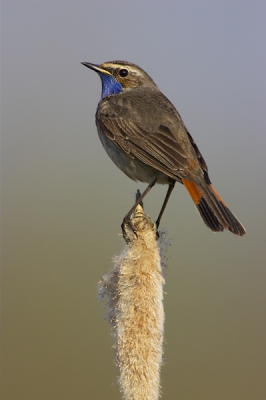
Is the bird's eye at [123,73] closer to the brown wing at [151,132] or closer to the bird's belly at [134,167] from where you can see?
the brown wing at [151,132]

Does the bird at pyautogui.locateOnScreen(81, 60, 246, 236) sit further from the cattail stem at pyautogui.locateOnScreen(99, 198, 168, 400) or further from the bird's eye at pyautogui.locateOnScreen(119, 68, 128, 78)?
the cattail stem at pyautogui.locateOnScreen(99, 198, 168, 400)

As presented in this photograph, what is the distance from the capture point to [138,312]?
96.4 inches

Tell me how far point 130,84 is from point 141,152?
3.91ft

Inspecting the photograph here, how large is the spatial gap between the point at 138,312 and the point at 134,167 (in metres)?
1.88

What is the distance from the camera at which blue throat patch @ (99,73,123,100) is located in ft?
16.2

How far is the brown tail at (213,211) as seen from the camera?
347 centimetres

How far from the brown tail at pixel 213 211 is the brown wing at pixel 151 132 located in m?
→ 0.20

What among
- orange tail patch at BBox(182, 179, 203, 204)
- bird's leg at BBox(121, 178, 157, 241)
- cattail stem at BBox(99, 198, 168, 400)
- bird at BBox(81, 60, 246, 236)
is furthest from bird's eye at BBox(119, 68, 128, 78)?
cattail stem at BBox(99, 198, 168, 400)

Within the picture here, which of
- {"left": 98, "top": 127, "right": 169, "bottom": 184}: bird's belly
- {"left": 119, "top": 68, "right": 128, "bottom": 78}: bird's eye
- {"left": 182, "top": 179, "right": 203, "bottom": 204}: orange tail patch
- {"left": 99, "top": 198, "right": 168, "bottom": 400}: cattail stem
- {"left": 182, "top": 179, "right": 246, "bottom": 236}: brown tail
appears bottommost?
{"left": 99, "top": 198, "right": 168, "bottom": 400}: cattail stem

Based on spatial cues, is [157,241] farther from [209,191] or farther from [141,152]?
[141,152]

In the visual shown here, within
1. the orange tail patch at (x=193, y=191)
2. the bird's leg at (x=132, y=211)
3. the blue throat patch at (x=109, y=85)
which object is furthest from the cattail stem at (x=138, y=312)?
the blue throat patch at (x=109, y=85)

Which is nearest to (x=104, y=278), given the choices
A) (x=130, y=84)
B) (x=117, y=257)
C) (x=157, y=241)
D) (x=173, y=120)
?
(x=117, y=257)

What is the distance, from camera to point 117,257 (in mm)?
2732

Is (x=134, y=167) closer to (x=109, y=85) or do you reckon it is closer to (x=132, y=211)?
(x=132, y=211)
